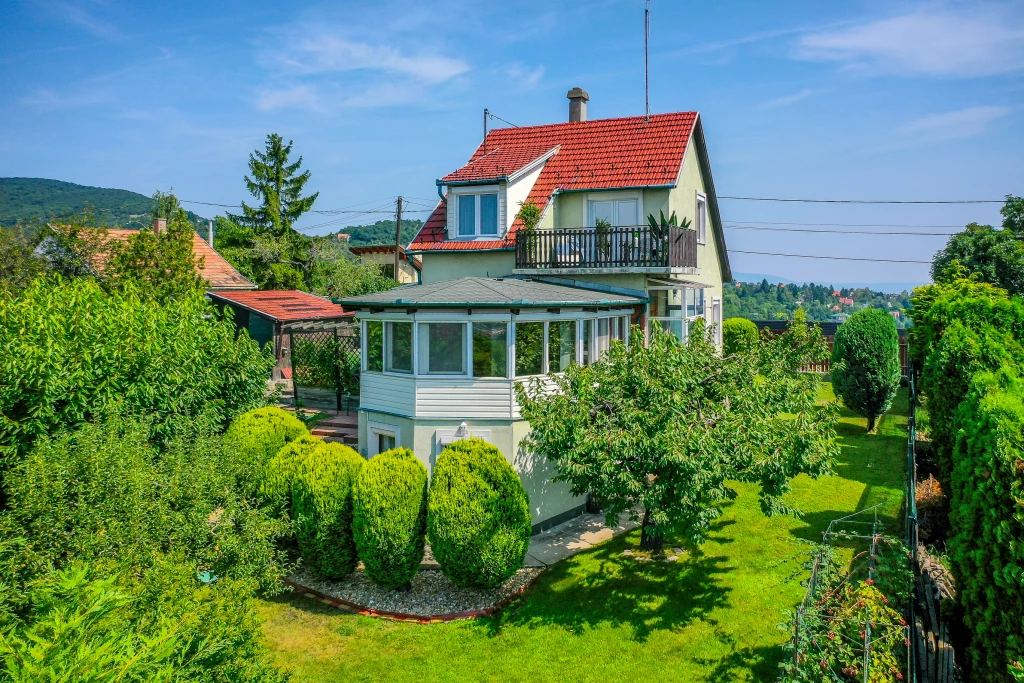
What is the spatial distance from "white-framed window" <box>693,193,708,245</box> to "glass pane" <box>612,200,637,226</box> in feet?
11.7

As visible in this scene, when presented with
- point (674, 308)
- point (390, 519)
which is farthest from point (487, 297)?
point (674, 308)

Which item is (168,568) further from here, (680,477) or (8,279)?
(8,279)

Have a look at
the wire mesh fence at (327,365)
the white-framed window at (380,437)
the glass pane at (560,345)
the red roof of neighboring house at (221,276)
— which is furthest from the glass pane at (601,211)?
the red roof of neighboring house at (221,276)

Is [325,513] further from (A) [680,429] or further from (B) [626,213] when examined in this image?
(B) [626,213]

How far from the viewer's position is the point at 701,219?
2480 cm

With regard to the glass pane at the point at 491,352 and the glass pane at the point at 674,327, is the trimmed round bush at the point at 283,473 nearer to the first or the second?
the glass pane at the point at 491,352

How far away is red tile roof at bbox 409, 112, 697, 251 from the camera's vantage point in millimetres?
21641

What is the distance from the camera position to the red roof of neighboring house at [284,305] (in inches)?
1077

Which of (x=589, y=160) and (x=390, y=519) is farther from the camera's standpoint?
(x=589, y=160)

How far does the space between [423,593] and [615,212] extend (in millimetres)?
13891

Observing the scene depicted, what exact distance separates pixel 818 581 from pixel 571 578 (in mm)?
4957

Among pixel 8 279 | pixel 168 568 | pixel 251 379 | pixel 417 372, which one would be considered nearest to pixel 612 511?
pixel 417 372

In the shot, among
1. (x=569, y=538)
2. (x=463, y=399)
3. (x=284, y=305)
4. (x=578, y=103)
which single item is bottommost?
(x=569, y=538)

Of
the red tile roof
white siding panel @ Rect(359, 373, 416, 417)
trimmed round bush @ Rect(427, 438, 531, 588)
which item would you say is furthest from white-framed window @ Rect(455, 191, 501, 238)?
trimmed round bush @ Rect(427, 438, 531, 588)
